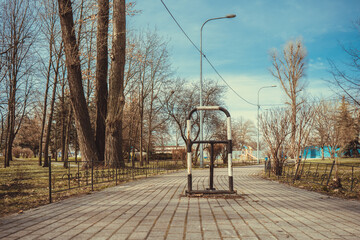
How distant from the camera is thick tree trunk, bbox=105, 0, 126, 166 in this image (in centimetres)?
1606

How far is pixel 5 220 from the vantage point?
4965 millimetres

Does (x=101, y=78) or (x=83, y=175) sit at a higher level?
(x=101, y=78)

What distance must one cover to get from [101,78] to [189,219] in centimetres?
1553

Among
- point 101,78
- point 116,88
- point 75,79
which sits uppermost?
point 101,78

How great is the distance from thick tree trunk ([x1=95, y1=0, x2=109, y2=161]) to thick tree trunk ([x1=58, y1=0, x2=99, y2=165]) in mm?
1450

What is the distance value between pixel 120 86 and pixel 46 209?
11.0 meters

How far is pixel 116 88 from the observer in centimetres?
1627

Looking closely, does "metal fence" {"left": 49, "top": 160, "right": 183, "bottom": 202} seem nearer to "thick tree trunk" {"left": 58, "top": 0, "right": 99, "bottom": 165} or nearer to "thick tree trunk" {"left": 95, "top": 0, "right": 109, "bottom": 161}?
"thick tree trunk" {"left": 58, "top": 0, "right": 99, "bottom": 165}

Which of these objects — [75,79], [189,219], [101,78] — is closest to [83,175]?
[189,219]

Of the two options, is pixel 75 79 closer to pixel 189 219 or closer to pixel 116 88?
pixel 116 88

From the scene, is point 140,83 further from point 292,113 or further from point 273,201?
point 273,201

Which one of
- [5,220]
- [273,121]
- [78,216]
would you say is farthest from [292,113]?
[5,220]

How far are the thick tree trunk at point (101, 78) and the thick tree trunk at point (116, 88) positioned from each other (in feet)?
3.36

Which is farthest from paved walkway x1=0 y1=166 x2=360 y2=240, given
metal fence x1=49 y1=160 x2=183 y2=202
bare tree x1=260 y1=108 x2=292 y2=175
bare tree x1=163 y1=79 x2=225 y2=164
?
bare tree x1=163 y1=79 x2=225 y2=164
